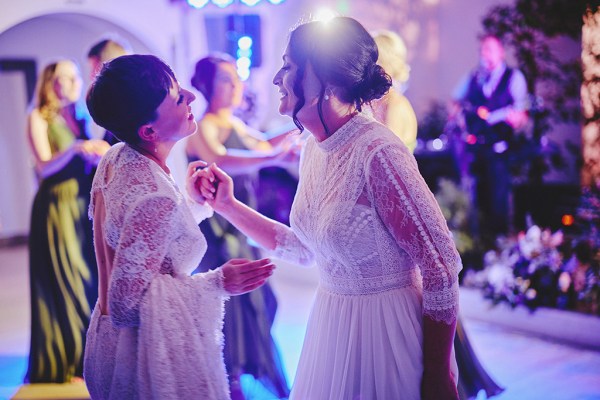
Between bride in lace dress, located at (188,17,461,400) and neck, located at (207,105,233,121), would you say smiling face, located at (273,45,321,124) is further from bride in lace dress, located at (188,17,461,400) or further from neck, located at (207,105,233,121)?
neck, located at (207,105,233,121)

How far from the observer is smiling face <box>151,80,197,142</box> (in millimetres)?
1681

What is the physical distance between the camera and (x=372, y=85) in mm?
1643

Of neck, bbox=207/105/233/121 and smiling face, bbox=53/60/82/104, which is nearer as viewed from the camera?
neck, bbox=207/105/233/121

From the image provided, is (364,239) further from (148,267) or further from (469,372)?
(469,372)

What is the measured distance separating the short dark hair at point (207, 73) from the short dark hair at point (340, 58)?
1771 mm

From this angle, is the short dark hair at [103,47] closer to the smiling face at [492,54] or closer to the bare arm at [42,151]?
the bare arm at [42,151]

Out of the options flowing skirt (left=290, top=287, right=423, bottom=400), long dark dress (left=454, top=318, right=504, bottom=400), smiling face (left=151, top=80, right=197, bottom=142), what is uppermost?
Result: smiling face (left=151, top=80, right=197, bottom=142)

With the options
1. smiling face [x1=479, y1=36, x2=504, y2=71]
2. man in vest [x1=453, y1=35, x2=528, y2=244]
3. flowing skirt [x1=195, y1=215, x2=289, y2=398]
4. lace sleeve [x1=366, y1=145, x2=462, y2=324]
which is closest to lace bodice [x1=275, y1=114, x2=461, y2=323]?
lace sleeve [x1=366, y1=145, x2=462, y2=324]

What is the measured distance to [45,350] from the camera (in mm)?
4031

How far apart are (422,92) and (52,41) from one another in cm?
541

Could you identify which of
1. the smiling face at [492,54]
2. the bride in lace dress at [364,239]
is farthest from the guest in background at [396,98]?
the smiling face at [492,54]

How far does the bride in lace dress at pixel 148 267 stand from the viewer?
5.15ft

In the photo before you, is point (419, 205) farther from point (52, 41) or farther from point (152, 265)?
point (52, 41)

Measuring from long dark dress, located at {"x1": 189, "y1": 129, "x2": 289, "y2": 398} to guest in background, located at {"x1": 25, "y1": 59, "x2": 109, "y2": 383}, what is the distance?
106cm
